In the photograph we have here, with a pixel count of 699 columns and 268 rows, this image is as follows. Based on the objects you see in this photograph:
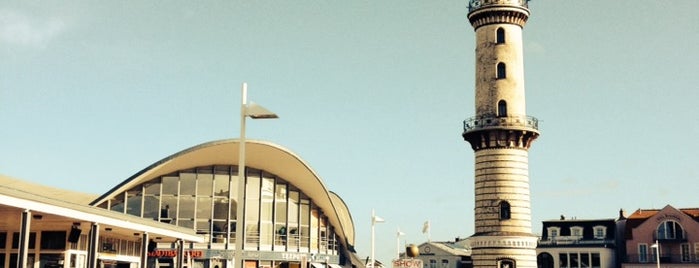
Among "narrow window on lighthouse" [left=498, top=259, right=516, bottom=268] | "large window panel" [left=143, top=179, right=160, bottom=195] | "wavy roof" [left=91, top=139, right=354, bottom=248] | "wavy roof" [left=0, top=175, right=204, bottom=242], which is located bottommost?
"narrow window on lighthouse" [left=498, top=259, right=516, bottom=268]

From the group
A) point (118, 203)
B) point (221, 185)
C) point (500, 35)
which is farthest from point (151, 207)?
point (500, 35)

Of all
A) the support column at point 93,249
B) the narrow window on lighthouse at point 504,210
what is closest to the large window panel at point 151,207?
the support column at point 93,249

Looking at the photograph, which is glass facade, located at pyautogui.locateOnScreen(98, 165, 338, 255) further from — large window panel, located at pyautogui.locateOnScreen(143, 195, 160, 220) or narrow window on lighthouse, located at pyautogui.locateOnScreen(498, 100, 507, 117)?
narrow window on lighthouse, located at pyautogui.locateOnScreen(498, 100, 507, 117)

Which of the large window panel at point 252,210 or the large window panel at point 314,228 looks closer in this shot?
the large window panel at point 252,210

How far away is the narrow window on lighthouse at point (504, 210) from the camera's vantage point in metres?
58.7

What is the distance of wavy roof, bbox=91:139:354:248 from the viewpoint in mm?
54656

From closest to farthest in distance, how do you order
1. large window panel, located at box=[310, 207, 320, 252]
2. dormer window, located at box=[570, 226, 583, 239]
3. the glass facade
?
the glass facade → large window panel, located at box=[310, 207, 320, 252] → dormer window, located at box=[570, 226, 583, 239]

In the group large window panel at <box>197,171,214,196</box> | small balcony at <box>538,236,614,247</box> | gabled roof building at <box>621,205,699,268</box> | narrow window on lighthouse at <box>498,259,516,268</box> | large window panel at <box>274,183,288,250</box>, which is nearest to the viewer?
large window panel at <box>197,171,214,196</box>

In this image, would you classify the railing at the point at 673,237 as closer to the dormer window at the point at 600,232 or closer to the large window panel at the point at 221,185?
the dormer window at the point at 600,232

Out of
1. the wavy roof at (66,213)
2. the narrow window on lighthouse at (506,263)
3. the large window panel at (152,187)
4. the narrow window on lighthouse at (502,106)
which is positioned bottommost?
the narrow window on lighthouse at (506,263)

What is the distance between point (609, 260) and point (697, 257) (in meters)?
9.12

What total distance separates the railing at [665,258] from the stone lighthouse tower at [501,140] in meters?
26.5

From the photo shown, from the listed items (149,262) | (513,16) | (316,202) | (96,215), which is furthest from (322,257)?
(96,215)

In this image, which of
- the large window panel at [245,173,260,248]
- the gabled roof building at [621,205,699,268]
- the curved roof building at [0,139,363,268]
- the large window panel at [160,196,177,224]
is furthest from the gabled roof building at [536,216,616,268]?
the large window panel at [160,196,177,224]
